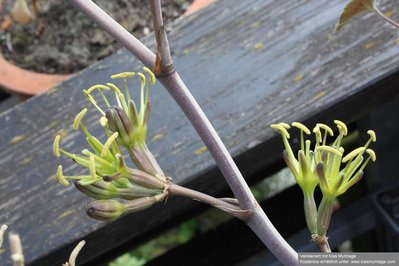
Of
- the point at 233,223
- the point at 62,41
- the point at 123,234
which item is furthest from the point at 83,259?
the point at 62,41

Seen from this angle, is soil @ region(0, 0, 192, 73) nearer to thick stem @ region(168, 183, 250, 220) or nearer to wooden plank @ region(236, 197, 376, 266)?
wooden plank @ region(236, 197, 376, 266)

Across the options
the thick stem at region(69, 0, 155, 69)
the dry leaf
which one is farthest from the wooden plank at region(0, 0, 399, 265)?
the thick stem at region(69, 0, 155, 69)

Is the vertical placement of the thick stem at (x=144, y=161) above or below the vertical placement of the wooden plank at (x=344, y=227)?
above

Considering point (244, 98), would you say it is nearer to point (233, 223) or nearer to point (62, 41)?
point (233, 223)

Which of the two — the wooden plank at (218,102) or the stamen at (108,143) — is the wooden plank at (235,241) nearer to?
the wooden plank at (218,102)

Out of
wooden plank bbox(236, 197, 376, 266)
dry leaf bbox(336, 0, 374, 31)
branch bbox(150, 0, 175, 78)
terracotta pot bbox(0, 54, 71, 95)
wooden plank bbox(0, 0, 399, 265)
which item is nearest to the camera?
branch bbox(150, 0, 175, 78)

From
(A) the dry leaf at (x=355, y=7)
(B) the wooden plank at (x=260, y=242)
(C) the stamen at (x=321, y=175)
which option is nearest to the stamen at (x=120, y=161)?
(C) the stamen at (x=321, y=175)
